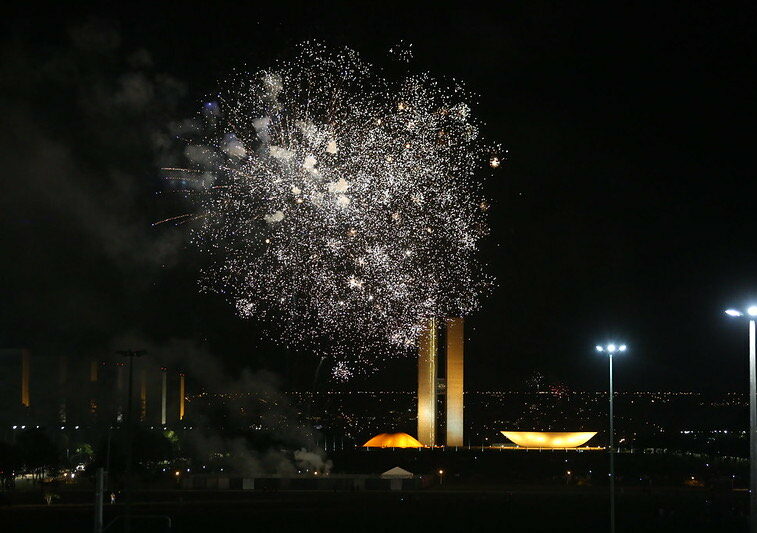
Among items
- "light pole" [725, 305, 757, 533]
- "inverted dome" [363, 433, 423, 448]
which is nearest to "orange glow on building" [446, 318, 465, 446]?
"inverted dome" [363, 433, 423, 448]

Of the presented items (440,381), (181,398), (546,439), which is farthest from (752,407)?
(181,398)

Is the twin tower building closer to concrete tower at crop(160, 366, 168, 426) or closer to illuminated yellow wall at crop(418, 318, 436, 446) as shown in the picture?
illuminated yellow wall at crop(418, 318, 436, 446)

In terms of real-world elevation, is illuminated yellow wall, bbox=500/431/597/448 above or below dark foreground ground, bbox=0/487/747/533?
above

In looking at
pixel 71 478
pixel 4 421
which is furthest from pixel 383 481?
pixel 4 421

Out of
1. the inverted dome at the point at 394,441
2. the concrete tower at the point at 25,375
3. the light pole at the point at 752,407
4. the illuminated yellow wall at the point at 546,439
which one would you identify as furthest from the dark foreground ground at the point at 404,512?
the concrete tower at the point at 25,375

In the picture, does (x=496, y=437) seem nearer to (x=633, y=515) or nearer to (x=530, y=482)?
(x=530, y=482)

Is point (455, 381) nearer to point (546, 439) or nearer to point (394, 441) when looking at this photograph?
point (394, 441)
